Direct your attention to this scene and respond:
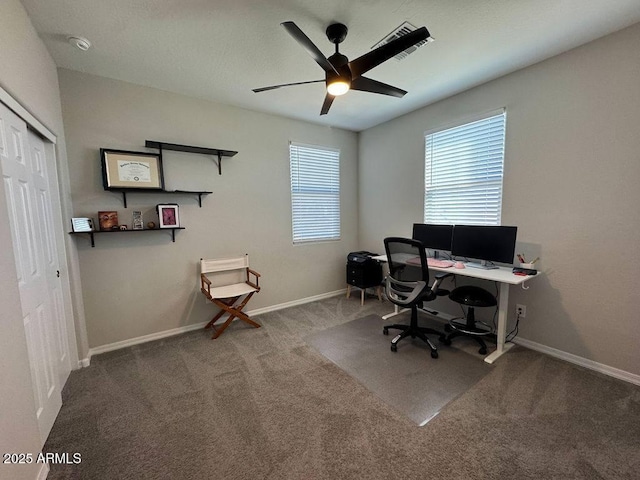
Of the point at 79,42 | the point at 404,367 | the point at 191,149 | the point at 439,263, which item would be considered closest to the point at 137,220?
the point at 191,149

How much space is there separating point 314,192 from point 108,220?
2598mm

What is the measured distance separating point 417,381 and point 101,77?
161 inches

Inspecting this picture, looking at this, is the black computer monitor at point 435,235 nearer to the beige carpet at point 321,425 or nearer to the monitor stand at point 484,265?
the monitor stand at point 484,265

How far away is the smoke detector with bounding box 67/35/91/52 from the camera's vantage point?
1.96 meters

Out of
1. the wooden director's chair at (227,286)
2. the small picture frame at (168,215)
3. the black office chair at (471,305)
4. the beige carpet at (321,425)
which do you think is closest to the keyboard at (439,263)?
the black office chair at (471,305)

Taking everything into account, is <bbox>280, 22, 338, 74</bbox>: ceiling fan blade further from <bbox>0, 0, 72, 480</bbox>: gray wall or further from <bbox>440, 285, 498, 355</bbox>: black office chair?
<bbox>440, 285, 498, 355</bbox>: black office chair

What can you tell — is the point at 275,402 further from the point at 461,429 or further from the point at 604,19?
the point at 604,19

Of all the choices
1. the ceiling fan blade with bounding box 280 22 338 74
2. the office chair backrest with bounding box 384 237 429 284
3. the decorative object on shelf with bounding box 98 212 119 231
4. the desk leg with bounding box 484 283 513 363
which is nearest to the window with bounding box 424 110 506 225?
the desk leg with bounding box 484 283 513 363

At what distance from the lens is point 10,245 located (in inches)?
50.0

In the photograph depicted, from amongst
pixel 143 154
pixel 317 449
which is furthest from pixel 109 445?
pixel 143 154

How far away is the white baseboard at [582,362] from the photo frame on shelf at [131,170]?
13.7 ft

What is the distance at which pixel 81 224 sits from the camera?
2.40m

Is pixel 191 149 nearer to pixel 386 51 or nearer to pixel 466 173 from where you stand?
pixel 386 51

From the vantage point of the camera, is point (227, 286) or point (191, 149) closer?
point (191, 149)
